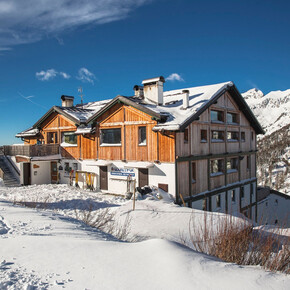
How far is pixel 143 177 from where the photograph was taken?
17.2 metres

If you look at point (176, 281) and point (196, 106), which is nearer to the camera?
point (176, 281)

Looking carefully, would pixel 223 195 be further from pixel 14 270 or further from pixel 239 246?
pixel 14 270

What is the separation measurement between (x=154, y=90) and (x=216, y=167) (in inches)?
305

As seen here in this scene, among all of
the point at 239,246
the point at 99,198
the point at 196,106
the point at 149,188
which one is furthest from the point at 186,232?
the point at 196,106

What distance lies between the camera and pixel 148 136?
17.0 metres

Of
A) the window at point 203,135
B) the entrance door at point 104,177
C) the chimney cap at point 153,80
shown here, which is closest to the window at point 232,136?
the window at point 203,135

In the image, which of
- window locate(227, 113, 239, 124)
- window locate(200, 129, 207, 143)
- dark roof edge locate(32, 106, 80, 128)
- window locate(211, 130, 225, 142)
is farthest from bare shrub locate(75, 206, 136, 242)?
window locate(227, 113, 239, 124)

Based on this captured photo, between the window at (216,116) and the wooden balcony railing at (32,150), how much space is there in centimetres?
1333

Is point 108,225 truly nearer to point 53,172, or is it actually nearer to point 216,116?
point 216,116

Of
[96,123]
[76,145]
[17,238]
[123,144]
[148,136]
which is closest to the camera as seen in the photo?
[17,238]

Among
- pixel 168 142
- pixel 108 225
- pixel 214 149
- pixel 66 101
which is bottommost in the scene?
pixel 108 225

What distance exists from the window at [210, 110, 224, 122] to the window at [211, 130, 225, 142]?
37.7 inches

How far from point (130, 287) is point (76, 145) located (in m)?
18.7

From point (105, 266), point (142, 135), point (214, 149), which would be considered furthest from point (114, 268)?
point (214, 149)
